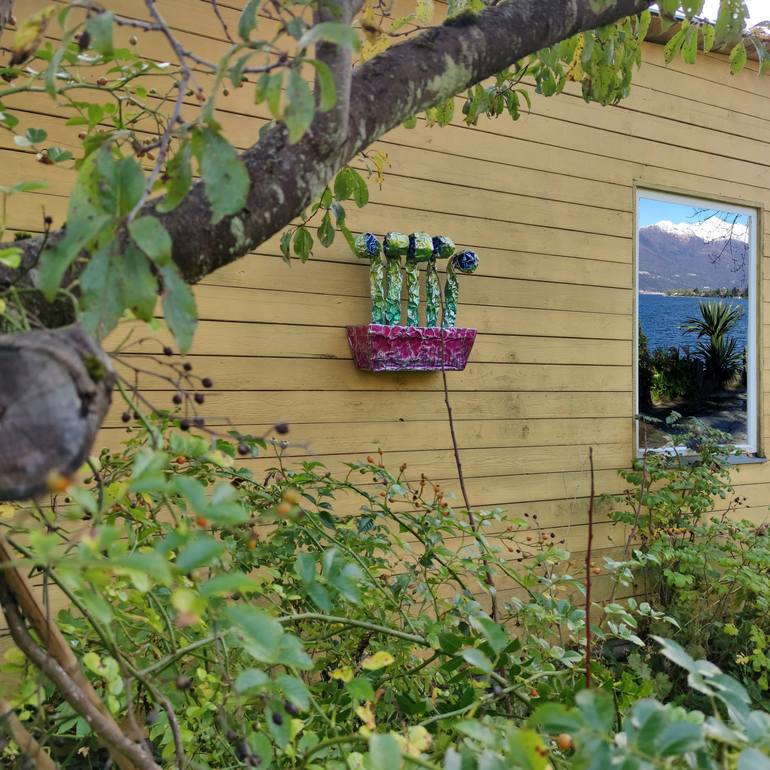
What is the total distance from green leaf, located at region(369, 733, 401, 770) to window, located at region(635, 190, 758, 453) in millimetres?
3146

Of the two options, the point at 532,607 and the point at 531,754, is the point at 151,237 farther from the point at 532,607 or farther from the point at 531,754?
the point at 532,607

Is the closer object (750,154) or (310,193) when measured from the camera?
(310,193)

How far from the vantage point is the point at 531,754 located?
545 mm

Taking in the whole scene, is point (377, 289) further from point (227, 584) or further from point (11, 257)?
point (227, 584)

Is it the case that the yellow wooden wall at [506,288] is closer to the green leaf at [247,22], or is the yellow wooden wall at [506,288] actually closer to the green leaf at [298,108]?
the green leaf at [247,22]

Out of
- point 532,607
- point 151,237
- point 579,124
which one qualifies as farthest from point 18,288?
point 579,124

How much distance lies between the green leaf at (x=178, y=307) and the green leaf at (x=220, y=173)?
7cm

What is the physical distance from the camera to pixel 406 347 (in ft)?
8.77

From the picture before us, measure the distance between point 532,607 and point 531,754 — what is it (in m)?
0.86

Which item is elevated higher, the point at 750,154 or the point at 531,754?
the point at 750,154

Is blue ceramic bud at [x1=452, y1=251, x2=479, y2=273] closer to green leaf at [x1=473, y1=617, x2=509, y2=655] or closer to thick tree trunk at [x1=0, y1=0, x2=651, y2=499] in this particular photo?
thick tree trunk at [x1=0, y1=0, x2=651, y2=499]

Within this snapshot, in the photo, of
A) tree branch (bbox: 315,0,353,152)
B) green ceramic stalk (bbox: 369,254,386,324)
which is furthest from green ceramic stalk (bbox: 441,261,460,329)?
tree branch (bbox: 315,0,353,152)

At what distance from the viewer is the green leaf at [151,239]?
22.9 inches

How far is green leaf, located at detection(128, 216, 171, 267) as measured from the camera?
0.58 meters
